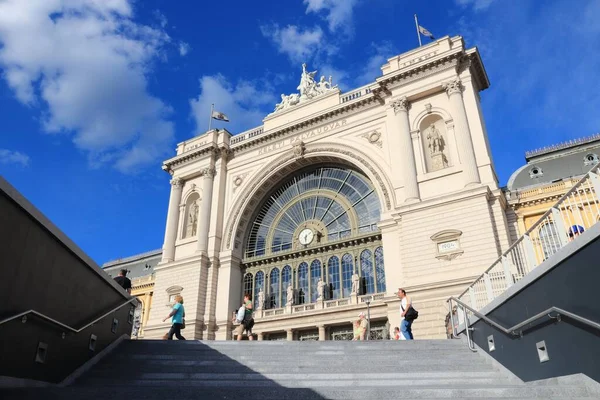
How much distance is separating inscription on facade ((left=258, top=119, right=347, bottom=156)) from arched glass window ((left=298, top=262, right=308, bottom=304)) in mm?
8476

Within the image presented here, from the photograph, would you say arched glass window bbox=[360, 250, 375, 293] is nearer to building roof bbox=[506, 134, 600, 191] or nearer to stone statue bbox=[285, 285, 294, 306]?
stone statue bbox=[285, 285, 294, 306]

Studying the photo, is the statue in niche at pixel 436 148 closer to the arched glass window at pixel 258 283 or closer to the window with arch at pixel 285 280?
the window with arch at pixel 285 280

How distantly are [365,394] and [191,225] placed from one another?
92.8 ft

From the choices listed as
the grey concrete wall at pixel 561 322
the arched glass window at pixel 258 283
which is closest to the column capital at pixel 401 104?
the arched glass window at pixel 258 283

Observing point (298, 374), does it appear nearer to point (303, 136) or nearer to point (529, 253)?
point (529, 253)

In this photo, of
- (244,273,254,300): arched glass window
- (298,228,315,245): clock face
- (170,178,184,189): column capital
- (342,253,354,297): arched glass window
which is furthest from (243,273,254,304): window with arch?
(170,178,184,189): column capital

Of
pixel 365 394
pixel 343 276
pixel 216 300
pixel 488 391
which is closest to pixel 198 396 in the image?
pixel 365 394

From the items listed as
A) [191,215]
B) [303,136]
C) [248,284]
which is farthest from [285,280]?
[303,136]

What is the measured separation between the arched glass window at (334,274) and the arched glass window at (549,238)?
61.0 ft

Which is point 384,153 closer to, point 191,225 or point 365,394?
point 191,225

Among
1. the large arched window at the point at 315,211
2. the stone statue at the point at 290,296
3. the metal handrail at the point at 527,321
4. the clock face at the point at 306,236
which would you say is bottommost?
the metal handrail at the point at 527,321

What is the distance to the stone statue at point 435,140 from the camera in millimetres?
25047

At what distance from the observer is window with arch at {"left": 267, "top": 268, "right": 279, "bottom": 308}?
94.9 feet

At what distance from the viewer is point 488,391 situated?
6734mm
